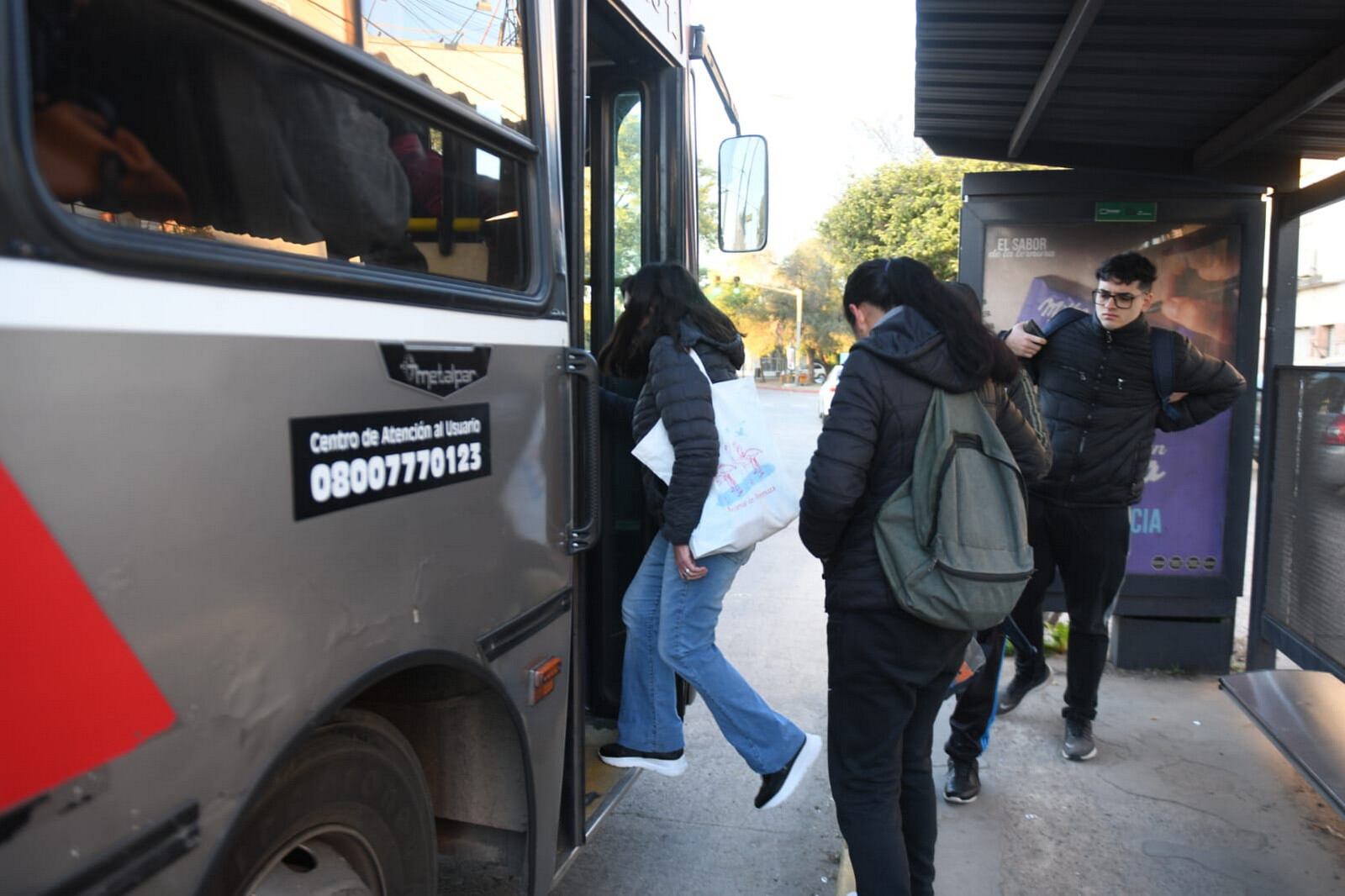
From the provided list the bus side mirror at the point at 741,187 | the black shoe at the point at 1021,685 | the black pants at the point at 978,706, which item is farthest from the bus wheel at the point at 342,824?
the black shoe at the point at 1021,685

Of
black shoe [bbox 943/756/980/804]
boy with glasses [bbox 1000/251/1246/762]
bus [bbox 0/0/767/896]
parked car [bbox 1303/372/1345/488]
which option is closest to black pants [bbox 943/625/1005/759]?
black shoe [bbox 943/756/980/804]

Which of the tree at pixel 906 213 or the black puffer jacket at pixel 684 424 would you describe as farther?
the tree at pixel 906 213

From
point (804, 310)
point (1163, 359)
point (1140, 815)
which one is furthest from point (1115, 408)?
point (804, 310)

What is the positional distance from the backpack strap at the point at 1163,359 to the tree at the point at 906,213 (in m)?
15.4

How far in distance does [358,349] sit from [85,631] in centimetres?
61

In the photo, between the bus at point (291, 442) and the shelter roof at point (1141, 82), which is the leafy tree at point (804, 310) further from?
the bus at point (291, 442)

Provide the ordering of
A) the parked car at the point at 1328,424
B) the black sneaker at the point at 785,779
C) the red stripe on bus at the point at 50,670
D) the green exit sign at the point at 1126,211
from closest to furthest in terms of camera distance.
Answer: the red stripe on bus at the point at 50,670, the black sneaker at the point at 785,779, the parked car at the point at 1328,424, the green exit sign at the point at 1126,211

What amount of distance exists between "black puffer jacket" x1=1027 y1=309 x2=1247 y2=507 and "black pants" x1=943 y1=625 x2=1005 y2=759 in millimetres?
686

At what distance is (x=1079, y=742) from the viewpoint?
4.01 m

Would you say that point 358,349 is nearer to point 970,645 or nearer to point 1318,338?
point 970,645

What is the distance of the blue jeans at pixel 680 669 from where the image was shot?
10.3ft

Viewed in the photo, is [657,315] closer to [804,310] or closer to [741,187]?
[741,187]

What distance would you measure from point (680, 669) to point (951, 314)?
1.42 meters

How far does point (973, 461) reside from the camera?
7.80 feet
